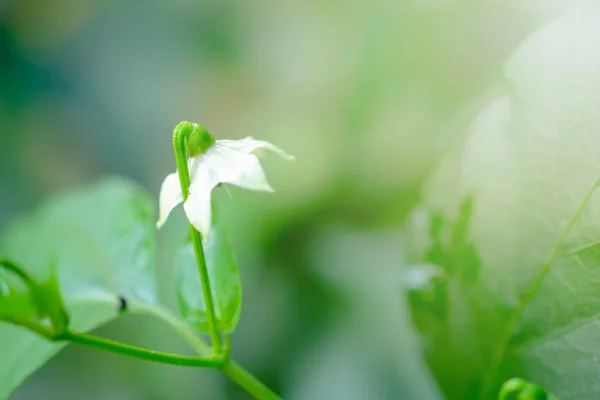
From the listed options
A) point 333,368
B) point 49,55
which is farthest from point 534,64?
point 49,55

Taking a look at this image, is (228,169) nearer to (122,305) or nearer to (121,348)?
(121,348)

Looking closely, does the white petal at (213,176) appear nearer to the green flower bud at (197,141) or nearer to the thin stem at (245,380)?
the green flower bud at (197,141)

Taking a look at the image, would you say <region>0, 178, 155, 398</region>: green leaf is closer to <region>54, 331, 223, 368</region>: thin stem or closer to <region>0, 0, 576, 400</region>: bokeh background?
<region>54, 331, 223, 368</region>: thin stem

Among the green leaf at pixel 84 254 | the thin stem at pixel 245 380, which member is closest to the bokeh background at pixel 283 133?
the green leaf at pixel 84 254

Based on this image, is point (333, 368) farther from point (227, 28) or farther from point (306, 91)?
point (227, 28)

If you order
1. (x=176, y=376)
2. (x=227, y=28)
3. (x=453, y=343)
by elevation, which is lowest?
(x=176, y=376)

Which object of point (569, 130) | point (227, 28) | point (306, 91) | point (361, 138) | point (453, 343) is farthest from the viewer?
point (227, 28)

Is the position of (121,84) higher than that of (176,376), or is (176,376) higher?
(121,84)
